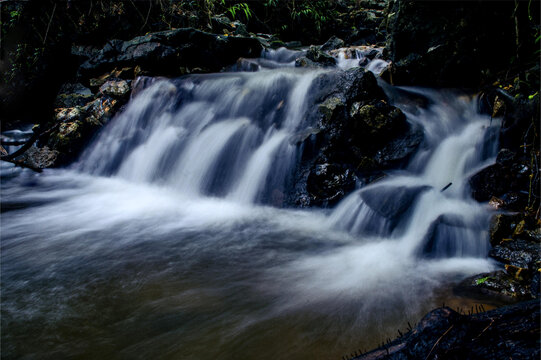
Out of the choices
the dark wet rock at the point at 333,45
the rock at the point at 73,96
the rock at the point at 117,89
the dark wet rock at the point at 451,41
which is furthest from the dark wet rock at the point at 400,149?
the rock at the point at 73,96

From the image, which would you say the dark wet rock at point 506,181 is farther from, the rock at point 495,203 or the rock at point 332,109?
the rock at point 332,109

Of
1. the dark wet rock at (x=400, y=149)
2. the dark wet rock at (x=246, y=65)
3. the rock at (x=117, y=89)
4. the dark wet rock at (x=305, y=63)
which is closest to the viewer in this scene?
the dark wet rock at (x=400, y=149)

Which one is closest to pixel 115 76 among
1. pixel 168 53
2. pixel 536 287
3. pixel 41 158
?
pixel 168 53

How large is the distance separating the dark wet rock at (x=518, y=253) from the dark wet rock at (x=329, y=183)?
2.08m

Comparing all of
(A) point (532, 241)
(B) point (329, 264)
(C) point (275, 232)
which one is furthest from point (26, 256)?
(A) point (532, 241)

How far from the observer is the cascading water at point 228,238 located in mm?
2582

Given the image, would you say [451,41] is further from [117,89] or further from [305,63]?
[117,89]

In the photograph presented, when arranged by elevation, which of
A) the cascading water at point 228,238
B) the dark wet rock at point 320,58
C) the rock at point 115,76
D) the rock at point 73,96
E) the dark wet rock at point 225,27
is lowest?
the cascading water at point 228,238

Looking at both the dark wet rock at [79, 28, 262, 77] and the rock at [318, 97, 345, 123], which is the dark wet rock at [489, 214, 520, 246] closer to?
the rock at [318, 97, 345, 123]

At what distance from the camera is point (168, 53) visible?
8.83 m

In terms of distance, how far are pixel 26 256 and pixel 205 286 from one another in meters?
2.47

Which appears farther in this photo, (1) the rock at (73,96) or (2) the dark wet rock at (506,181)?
(1) the rock at (73,96)

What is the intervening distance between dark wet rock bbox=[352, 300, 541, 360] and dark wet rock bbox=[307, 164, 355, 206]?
3593 mm

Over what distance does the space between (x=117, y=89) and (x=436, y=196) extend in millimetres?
7900
